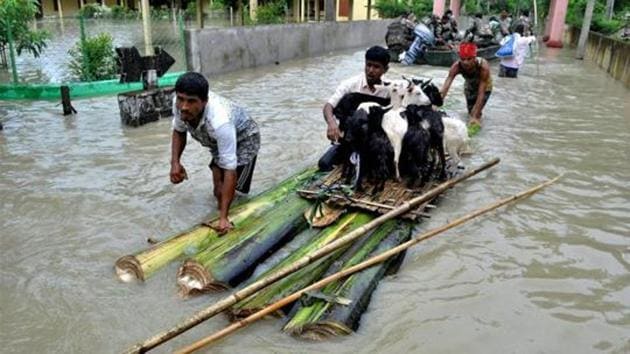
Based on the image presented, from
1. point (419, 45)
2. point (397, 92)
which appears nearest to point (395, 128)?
point (397, 92)

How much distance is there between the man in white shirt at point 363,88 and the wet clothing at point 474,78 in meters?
2.89

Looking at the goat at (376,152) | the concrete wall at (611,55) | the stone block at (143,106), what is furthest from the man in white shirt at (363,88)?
the concrete wall at (611,55)

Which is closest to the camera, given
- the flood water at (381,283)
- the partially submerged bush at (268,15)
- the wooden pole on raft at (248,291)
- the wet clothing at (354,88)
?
the wooden pole on raft at (248,291)

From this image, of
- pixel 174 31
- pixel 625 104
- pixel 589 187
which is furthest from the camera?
pixel 174 31

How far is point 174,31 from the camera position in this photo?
14336 mm

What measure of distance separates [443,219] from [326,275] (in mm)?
1850

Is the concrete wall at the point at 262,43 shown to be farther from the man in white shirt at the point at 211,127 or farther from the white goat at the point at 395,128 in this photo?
the white goat at the point at 395,128

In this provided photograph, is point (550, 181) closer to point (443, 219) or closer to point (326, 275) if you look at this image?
point (443, 219)

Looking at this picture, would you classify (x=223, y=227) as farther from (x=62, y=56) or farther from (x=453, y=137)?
(x=62, y=56)

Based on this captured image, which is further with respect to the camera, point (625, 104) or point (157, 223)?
point (625, 104)

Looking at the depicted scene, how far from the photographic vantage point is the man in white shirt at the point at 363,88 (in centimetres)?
498

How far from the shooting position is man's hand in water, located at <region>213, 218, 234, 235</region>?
3979 mm

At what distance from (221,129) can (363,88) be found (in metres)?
1.85

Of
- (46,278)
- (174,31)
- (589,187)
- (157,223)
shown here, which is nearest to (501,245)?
(589,187)
